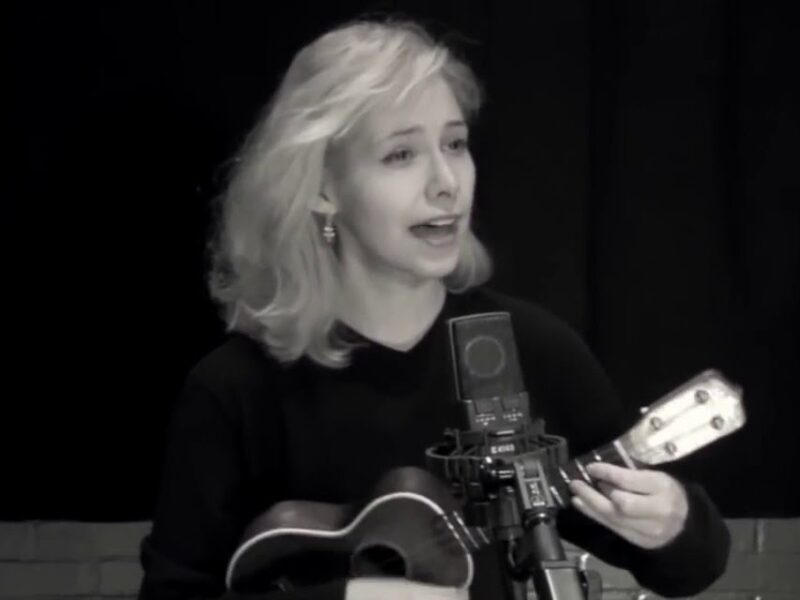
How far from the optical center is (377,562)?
110cm

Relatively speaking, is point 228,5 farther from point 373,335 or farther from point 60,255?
point 373,335

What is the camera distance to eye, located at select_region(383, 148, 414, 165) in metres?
1.17

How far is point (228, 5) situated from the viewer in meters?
1.54

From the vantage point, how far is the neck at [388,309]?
124 centimetres

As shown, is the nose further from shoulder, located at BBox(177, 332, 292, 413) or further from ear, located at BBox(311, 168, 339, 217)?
shoulder, located at BBox(177, 332, 292, 413)

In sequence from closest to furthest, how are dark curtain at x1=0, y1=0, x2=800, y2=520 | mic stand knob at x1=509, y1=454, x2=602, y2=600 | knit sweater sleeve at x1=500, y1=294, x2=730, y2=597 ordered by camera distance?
mic stand knob at x1=509, y1=454, x2=602, y2=600 < knit sweater sleeve at x1=500, y1=294, x2=730, y2=597 < dark curtain at x1=0, y1=0, x2=800, y2=520

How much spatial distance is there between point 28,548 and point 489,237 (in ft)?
2.51

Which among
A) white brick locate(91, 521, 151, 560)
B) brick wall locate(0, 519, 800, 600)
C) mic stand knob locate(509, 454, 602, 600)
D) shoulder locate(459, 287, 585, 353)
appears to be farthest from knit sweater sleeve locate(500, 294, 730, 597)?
white brick locate(91, 521, 151, 560)

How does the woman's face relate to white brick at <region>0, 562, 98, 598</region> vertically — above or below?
above

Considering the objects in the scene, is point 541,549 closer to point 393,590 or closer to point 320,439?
point 393,590

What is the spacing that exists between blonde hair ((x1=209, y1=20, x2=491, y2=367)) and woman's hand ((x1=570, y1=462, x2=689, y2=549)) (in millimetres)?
327

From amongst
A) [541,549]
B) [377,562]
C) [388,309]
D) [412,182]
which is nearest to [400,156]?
[412,182]

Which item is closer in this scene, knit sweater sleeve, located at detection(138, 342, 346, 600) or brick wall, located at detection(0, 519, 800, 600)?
A: knit sweater sleeve, located at detection(138, 342, 346, 600)

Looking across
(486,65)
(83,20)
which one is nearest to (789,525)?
(486,65)
